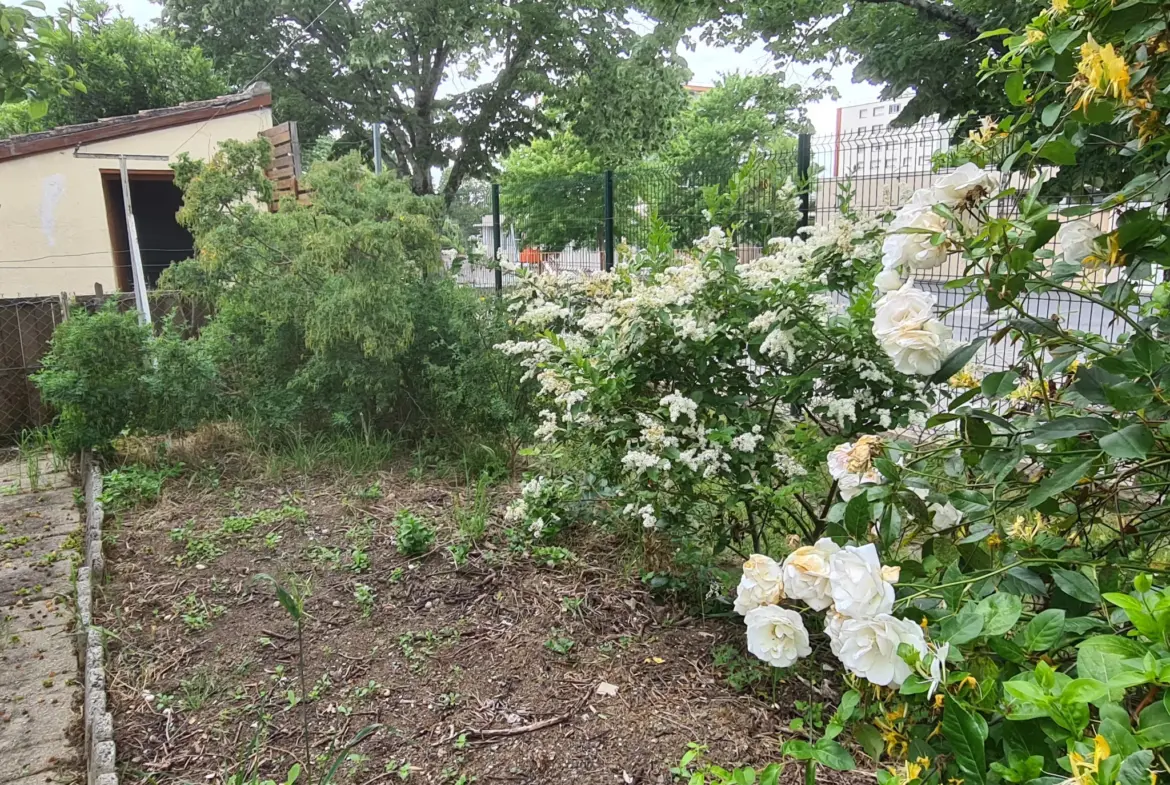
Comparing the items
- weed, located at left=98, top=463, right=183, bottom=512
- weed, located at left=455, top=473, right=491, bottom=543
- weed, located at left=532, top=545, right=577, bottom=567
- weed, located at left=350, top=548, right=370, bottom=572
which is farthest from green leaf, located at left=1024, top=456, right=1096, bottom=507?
weed, located at left=98, top=463, right=183, bottom=512

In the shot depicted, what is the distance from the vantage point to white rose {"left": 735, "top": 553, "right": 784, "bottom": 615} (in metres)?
1.05

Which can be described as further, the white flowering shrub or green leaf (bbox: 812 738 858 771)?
the white flowering shrub

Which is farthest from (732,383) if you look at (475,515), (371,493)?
(371,493)

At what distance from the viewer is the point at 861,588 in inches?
35.2

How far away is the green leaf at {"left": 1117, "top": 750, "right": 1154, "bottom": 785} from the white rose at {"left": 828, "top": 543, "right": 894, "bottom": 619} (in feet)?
0.93

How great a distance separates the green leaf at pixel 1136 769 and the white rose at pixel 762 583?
0.45m

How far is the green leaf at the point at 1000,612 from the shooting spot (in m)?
0.87

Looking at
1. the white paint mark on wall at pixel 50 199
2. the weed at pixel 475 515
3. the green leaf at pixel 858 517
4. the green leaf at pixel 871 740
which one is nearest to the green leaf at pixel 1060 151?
the green leaf at pixel 858 517

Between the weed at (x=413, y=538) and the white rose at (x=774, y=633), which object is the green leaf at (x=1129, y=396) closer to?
the white rose at (x=774, y=633)

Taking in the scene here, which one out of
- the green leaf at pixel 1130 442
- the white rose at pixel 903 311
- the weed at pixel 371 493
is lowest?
the weed at pixel 371 493

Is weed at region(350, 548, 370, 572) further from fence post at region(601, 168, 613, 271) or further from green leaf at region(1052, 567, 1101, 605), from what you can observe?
fence post at region(601, 168, 613, 271)

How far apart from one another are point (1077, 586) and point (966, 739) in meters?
0.34

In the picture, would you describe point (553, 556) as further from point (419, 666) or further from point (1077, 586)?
point (1077, 586)

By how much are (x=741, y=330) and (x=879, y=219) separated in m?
0.57
